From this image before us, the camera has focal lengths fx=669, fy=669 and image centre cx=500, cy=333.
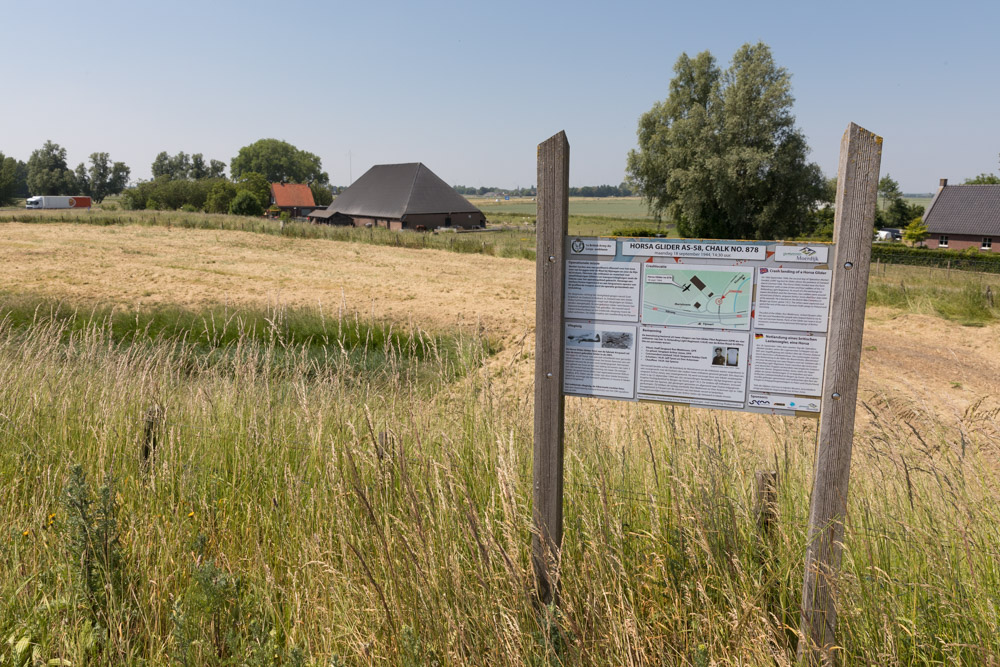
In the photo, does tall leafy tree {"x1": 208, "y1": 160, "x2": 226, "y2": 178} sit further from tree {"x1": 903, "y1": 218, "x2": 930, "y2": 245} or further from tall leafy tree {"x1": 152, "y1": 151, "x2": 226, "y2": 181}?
tree {"x1": 903, "y1": 218, "x2": 930, "y2": 245}

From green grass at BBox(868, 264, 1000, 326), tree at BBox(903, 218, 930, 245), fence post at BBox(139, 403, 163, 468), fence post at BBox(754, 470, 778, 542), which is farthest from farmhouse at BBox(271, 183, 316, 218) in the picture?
fence post at BBox(754, 470, 778, 542)

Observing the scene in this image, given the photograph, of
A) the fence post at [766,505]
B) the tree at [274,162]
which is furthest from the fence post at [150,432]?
the tree at [274,162]

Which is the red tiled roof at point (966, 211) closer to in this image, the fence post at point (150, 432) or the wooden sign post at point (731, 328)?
the wooden sign post at point (731, 328)

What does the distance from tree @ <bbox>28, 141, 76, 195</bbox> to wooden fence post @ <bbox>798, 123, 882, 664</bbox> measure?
139m

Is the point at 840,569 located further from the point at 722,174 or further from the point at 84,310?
the point at 722,174

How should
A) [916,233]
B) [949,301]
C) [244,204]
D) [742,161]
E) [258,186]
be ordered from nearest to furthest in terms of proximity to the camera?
[949,301]
[742,161]
[916,233]
[244,204]
[258,186]

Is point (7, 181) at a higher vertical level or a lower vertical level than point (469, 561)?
higher

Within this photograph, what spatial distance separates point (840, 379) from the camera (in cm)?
244

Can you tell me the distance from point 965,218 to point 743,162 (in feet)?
91.1

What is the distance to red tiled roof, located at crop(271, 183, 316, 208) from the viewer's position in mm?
96562

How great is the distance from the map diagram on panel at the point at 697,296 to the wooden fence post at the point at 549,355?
1.19 ft

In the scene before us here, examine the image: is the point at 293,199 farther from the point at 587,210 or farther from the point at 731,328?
the point at 731,328

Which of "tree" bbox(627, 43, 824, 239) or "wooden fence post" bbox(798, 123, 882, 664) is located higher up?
"tree" bbox(627, 43, 824, 239)

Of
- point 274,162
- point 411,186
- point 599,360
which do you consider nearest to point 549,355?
point 599,360
